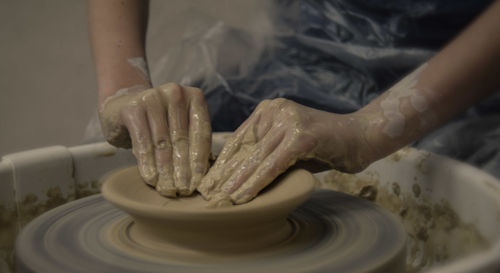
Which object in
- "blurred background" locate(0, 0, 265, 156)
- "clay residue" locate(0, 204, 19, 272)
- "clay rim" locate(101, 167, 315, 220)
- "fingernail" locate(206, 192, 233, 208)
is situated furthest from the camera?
"blurred background" locate(0, 0, 265, 156)

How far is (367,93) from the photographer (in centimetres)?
143

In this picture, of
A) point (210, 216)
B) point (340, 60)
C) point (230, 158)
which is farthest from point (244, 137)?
point (340, 60)

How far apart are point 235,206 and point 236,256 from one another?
0.08 metres

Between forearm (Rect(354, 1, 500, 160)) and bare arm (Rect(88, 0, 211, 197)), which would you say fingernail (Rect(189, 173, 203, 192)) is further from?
forearm (Rect(354, 1, 500, 160))

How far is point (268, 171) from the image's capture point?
82 centimetres

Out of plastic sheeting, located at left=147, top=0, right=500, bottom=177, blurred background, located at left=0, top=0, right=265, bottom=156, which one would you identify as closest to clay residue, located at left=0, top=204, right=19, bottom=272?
plastic sheeting, located at left=147, top=0, right=500, bottom=177

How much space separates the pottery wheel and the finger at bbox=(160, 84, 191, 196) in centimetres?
12

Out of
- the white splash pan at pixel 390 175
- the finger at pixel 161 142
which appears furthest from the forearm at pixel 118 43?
the finger at pixel 161 142

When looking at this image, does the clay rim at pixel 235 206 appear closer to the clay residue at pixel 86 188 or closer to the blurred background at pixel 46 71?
the clay residue at pixel 86 188

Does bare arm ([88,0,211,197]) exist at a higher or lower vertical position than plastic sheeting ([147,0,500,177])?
higher

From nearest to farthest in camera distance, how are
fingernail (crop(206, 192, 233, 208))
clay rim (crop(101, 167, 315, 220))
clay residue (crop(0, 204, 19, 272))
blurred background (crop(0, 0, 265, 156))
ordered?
clay rim (crop(101, 167, 315, 220))
fingernail (crop(206, 192, 233, 208))
clay residue (crop(0, 204, 19, 272))
blurred background (crop(0, 0, 265, 156))

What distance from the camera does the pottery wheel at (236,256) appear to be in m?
0.72

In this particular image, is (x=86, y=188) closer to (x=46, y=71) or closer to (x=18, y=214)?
(x=18, y=214)

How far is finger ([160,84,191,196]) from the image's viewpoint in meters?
0.87
